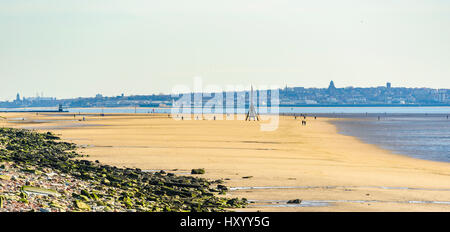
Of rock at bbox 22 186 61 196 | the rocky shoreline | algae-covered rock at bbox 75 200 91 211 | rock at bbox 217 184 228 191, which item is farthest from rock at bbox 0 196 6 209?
rock at bbox 217 184 228 191

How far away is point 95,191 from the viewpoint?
39.6ft

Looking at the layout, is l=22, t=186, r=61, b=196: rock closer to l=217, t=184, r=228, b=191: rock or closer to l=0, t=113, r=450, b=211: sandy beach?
l=0, t=113, r=450, b=211: sandy beach

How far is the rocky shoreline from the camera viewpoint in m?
10.3

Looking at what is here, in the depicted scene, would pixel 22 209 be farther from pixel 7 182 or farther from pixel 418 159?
pixel 418 159

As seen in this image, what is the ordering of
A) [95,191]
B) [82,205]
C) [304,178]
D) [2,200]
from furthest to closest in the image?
1. [304,178]
2. [95,191]
3. [82,205]
4. [2,200]

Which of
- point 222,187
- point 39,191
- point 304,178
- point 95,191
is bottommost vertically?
point 304,178

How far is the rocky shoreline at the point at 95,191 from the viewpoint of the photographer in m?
10.3

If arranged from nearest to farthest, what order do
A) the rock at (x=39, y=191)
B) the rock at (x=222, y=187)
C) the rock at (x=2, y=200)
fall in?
the rock at (x=2, y=200), the rock at (x=39, y=191), the rock at (x=222, y=187)

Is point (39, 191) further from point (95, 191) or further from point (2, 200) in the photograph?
point (95, 191)

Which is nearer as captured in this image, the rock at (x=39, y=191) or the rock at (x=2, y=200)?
the rock at (x=2, y=200)

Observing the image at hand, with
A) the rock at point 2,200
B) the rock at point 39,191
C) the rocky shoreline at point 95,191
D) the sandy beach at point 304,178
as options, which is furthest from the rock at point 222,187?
the rock at point 2,200

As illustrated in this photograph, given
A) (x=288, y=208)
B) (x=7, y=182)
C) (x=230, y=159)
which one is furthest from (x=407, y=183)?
(x=7, y=182)

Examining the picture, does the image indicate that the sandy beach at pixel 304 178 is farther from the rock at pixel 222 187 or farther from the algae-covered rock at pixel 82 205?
the algae-covered rock at pixel 82 205

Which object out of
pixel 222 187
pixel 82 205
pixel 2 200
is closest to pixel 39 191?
pixel 82 205
